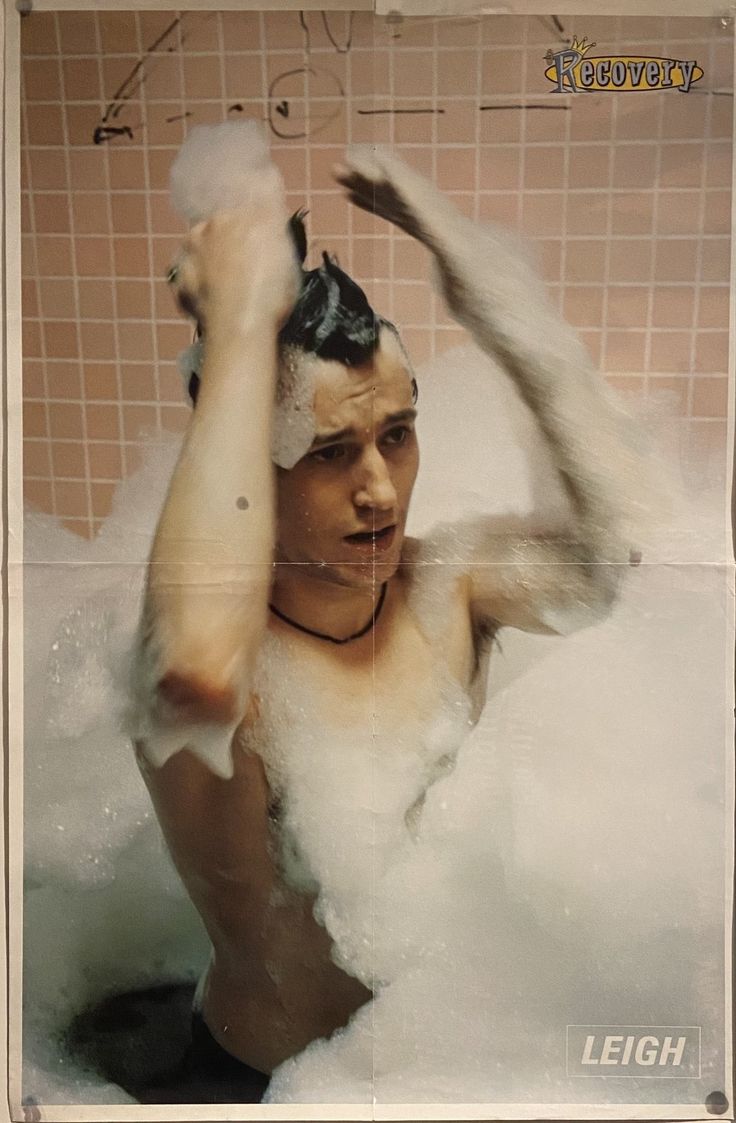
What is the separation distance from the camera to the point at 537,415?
1668mm

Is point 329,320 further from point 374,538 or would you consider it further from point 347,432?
point 374,538

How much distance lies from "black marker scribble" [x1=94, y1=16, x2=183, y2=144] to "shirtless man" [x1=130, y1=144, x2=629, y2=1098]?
21cm

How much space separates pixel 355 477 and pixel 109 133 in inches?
25.4

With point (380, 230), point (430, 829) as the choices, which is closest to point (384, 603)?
point (430, 829)

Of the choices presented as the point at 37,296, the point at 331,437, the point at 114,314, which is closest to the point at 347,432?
the point at 331,437

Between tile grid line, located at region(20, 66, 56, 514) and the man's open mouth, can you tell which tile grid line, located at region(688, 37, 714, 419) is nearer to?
the man's open mouth

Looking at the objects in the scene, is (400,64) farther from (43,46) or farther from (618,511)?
(618,511)

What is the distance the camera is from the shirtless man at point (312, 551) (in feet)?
5.41

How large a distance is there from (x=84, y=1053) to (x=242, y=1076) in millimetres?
254

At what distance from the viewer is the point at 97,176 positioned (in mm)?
1657

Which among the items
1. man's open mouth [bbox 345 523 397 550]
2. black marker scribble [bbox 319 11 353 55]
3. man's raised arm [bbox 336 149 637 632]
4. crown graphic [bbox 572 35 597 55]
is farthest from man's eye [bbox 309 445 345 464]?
crown graphic [bbox 572 35 597 55]

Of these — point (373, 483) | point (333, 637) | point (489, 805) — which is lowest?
point (489, 805)

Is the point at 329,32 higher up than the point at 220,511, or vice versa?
the point at 329,32

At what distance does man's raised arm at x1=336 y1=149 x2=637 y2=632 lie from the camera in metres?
1.65
